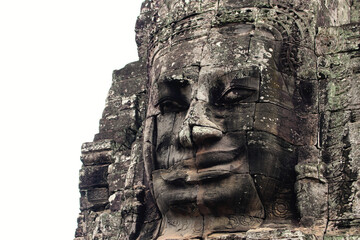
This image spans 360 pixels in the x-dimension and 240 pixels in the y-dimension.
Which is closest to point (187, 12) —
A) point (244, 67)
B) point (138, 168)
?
point (244, 67)

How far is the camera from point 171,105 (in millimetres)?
10758

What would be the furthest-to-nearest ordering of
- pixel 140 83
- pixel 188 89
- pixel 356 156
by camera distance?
pixel 140 83 → pixel 188 89 → pixel 356 156

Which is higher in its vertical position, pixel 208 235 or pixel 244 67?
pixel 244 67

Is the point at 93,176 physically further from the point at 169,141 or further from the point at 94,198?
the point at 169,141

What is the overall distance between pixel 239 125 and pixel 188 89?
917mm

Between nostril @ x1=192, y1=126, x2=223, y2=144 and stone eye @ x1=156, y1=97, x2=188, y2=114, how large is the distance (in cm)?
64

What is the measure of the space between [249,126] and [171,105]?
4.15ft

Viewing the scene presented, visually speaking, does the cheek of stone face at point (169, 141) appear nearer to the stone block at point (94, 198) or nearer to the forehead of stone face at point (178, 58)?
the forehead of stone face at point (178, 58)

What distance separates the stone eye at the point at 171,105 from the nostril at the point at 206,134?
645mm

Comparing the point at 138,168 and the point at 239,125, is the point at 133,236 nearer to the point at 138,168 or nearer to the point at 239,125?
the point at 138,168

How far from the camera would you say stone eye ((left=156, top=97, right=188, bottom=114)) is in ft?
34.9

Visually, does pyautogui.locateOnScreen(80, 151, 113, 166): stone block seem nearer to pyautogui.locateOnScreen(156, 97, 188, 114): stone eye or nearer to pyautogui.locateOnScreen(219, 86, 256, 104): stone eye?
pyautogui.locateOnScreen(156, 97, 188, 114): stone eye

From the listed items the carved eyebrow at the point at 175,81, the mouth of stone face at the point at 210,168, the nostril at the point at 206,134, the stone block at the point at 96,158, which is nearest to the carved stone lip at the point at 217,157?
the mouth of stone face at the point at 210,168

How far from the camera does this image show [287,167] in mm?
10016
